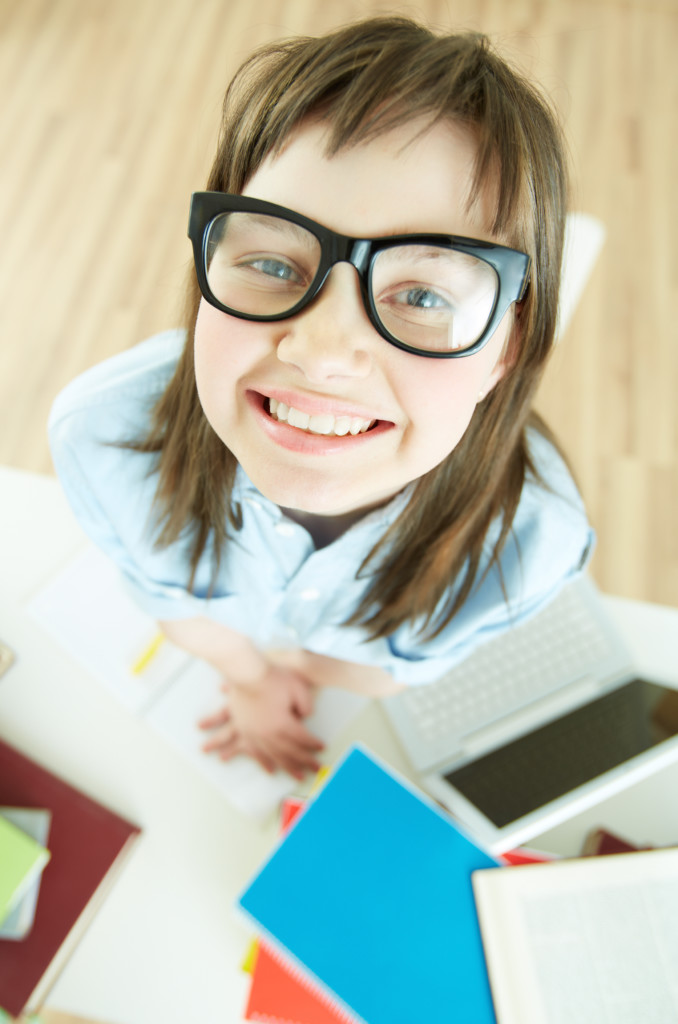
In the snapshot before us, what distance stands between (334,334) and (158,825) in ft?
2.21

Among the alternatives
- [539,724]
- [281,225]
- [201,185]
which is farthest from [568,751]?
[201,185]

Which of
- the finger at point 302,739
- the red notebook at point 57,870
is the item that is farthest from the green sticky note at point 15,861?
the finger at point 302,739

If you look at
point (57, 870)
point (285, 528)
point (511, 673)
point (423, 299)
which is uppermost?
point (423, 299)

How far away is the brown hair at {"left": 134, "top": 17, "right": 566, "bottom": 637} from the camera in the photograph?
0.48 m

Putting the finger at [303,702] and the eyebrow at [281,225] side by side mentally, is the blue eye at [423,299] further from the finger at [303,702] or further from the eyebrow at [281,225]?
the finger at [303,702]

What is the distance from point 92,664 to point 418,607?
0.46m

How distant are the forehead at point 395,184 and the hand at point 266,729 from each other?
0.62m

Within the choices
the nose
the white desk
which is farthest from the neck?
the nose

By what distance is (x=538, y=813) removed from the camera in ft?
2.39

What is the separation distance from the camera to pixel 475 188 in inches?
18.7

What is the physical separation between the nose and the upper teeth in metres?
0.06

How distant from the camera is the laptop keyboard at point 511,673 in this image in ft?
2.85

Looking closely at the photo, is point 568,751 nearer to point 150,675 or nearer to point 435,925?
point 435,925

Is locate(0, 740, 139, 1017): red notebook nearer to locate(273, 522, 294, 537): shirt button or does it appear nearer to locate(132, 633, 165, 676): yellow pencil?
locate(132, 633, 165, 676): yellow pencil
